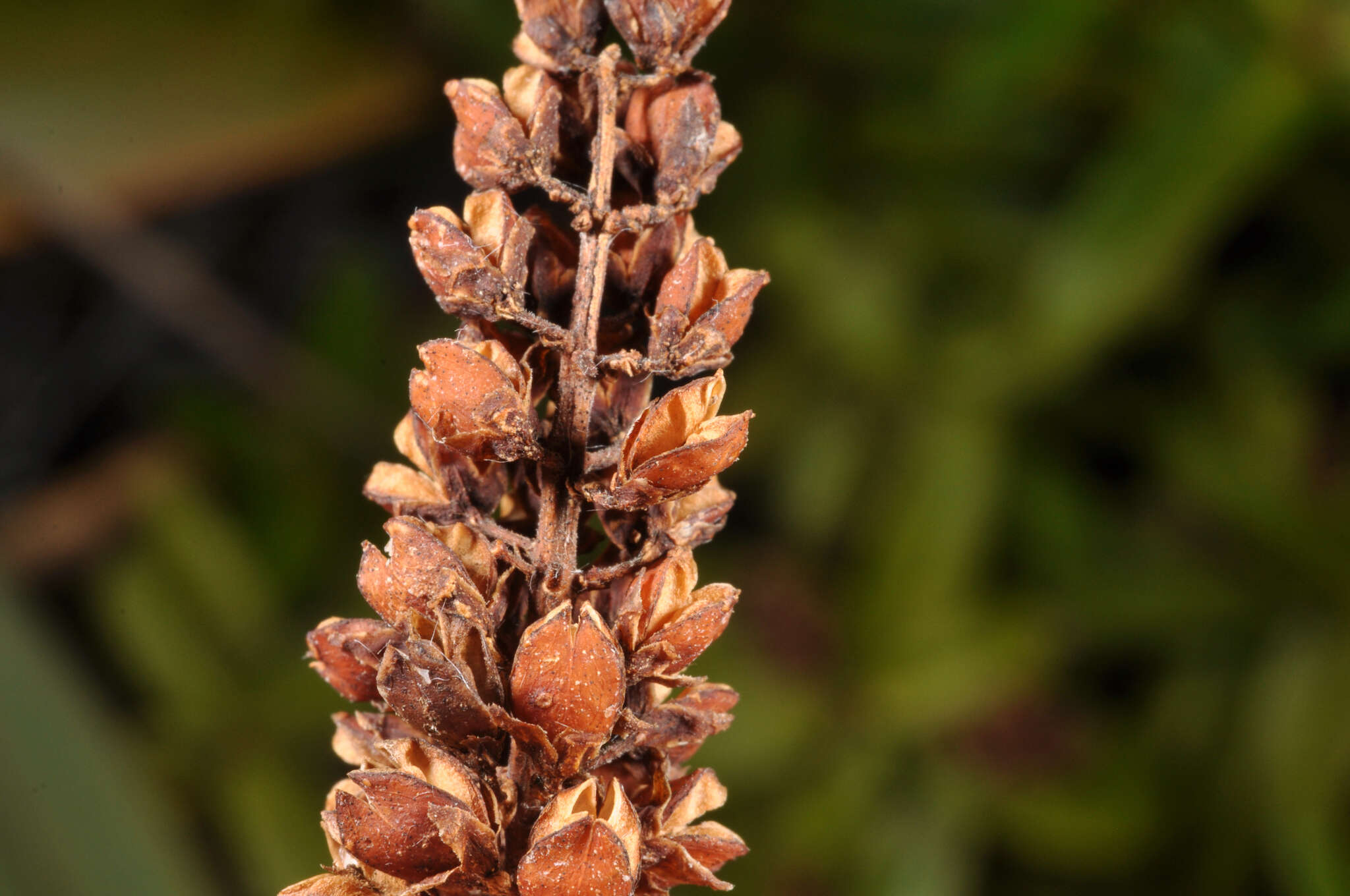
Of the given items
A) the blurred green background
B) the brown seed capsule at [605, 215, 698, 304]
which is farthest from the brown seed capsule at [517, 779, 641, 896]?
the blurred green background

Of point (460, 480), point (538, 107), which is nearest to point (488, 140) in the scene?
point (538, 107)

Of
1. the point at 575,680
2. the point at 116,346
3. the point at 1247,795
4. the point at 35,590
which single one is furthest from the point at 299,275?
the point at 575,680

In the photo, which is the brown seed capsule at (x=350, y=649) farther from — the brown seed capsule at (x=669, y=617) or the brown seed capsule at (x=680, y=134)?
the brown seed capsule at (x=680, y=134)

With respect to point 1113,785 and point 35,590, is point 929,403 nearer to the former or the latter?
point 1113,785

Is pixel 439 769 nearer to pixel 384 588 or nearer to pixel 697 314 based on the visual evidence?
pixel 384 588

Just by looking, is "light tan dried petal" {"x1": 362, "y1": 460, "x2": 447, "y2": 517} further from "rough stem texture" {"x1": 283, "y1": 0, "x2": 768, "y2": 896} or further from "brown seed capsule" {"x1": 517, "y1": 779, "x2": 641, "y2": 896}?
"brown seed capsule" {"x1": 517, "y1": 779, "x2": 641, "y2": 896}

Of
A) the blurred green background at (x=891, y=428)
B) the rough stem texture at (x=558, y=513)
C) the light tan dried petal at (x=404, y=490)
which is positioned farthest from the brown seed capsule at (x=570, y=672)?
the blurred green background at (x=891, y=428)
